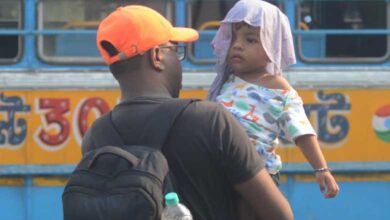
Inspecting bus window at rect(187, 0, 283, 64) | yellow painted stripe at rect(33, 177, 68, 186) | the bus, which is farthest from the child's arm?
yellow painted stripe at rect(33, 177, 68, 186)

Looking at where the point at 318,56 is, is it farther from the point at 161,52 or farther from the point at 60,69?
the point at 161,52

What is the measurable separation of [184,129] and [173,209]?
0.66ft

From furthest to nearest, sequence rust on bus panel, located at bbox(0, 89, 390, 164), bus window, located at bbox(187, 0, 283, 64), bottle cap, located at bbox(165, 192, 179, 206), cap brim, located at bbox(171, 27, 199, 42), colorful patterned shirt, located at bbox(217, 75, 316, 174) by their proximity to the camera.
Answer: bus window, located at bbox(187, 0, 283, 64) → rust on bus panel, located at bbox(0, 89, 390, 164) → colorful patterned shirt, located at bbox(217, 75, 316, 174) → cap brim, located at bbox(171, 27, 199, 42) → bottle cap, located at bbox(165, 192, 179, 206)

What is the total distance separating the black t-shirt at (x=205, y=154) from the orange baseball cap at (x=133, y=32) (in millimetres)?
151

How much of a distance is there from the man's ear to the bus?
2684 millimetres

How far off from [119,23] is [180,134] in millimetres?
317

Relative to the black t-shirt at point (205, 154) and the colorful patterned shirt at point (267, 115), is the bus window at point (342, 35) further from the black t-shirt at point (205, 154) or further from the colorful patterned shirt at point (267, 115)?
the black t-shirt at point (205, 154)

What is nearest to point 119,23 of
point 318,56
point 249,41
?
point 249,41

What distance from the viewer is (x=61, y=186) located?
4543mm

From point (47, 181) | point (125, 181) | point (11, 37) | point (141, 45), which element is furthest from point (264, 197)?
point (11, 37)

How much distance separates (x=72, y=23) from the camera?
461 centimetres

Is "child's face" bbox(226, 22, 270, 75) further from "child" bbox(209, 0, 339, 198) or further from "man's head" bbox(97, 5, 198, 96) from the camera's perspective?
"man's head" bbox(97, 5, 198, 96)

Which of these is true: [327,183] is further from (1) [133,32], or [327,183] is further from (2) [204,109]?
(1) [133,32]

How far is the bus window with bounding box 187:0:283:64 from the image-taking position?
466 cm
